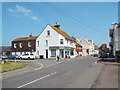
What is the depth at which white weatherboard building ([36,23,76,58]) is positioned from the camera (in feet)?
135

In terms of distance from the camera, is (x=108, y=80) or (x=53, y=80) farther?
(x=53, y=80)

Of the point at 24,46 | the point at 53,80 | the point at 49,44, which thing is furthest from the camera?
the point at 24,46

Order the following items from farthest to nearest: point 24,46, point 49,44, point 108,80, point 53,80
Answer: point 24,46 < point 49,44 < point 53,80 < point 108,80

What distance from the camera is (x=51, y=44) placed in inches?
1645

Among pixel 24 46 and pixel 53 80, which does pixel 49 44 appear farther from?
pixel 53 80

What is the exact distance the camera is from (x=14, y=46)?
4878cm

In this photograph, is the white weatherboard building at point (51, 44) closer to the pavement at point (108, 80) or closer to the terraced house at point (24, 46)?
the terraced house at point (24, 46)

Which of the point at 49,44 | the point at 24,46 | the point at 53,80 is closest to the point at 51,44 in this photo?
the point at 49,44

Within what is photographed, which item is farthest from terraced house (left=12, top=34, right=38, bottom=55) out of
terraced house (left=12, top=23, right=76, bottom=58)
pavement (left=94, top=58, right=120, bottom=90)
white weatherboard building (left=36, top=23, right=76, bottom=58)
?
pavement (left=94, top=58, right=120, bottom=90)

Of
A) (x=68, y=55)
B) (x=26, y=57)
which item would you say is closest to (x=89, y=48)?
(x=68, y=55)

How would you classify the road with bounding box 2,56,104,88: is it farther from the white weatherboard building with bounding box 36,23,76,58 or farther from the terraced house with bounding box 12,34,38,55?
the terraced house with bounding box 12,34,38,55

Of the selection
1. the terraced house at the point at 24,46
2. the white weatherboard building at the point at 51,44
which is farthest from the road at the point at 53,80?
the terraced house at the point at 24,46

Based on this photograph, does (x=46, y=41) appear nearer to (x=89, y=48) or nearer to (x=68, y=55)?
(x=68, y=55)

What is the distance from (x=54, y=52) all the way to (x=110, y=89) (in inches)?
1344
